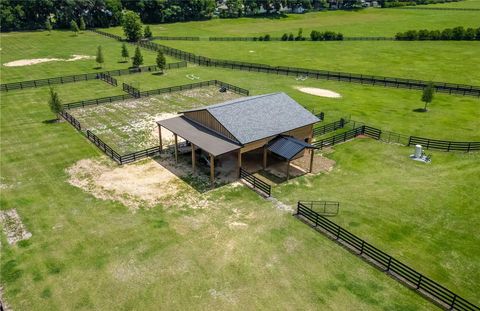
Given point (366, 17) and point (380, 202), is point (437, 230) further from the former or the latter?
point (366, 17)

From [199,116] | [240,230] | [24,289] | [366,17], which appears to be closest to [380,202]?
[240,230]

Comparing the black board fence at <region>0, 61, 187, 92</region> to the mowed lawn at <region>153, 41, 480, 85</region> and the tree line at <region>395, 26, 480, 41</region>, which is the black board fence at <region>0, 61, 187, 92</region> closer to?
the mowed lawn at <region>153, 41, 480, 85</region>

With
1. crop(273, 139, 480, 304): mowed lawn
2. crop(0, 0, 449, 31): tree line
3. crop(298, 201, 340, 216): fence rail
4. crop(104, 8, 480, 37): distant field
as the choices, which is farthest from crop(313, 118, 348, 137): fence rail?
crop(0, 0, 449, 31): tree line

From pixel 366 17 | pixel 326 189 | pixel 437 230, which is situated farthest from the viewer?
pixel 366 17

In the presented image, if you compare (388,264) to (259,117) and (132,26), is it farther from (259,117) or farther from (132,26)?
(132,26)

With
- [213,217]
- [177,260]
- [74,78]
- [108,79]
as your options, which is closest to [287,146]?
[213,217]
